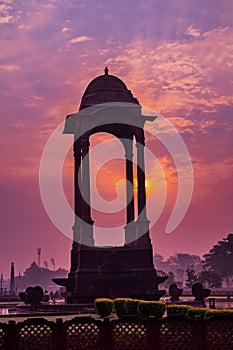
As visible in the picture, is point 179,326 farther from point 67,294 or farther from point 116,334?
point 67,294

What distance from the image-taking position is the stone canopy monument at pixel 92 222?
3381 cm

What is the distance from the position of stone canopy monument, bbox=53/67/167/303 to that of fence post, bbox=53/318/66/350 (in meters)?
21.4

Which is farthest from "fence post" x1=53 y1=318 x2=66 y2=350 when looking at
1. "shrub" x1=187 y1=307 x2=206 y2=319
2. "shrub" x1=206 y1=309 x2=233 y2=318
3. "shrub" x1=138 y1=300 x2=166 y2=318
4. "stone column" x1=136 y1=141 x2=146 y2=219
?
"stone column" x1=136 y1=141 x2=146 y2=219

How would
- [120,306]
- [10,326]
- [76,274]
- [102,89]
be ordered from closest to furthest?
[10,326], [120,306], [76,274], [102,89]

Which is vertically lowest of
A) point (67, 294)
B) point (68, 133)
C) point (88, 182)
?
point (67, 294)

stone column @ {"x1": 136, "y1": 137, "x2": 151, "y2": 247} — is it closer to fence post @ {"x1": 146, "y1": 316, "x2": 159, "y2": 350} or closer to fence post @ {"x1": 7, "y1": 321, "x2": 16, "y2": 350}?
fence post @ {"x1": 146, "y1": 316, "x2": 159, "y2": 350}

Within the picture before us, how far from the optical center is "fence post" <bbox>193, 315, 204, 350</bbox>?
12422 millimetres

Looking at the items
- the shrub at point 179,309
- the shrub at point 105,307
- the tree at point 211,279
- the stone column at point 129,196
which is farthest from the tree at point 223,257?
the shrub at point 179,309

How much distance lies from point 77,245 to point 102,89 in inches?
413

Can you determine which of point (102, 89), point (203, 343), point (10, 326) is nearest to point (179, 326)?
point (203, 343)

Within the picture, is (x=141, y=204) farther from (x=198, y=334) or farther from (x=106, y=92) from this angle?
(x=198, y=334)

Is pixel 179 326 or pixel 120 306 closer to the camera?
pixel 179 326

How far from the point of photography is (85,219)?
116 feet

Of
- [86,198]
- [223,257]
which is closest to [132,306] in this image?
[86,198]
